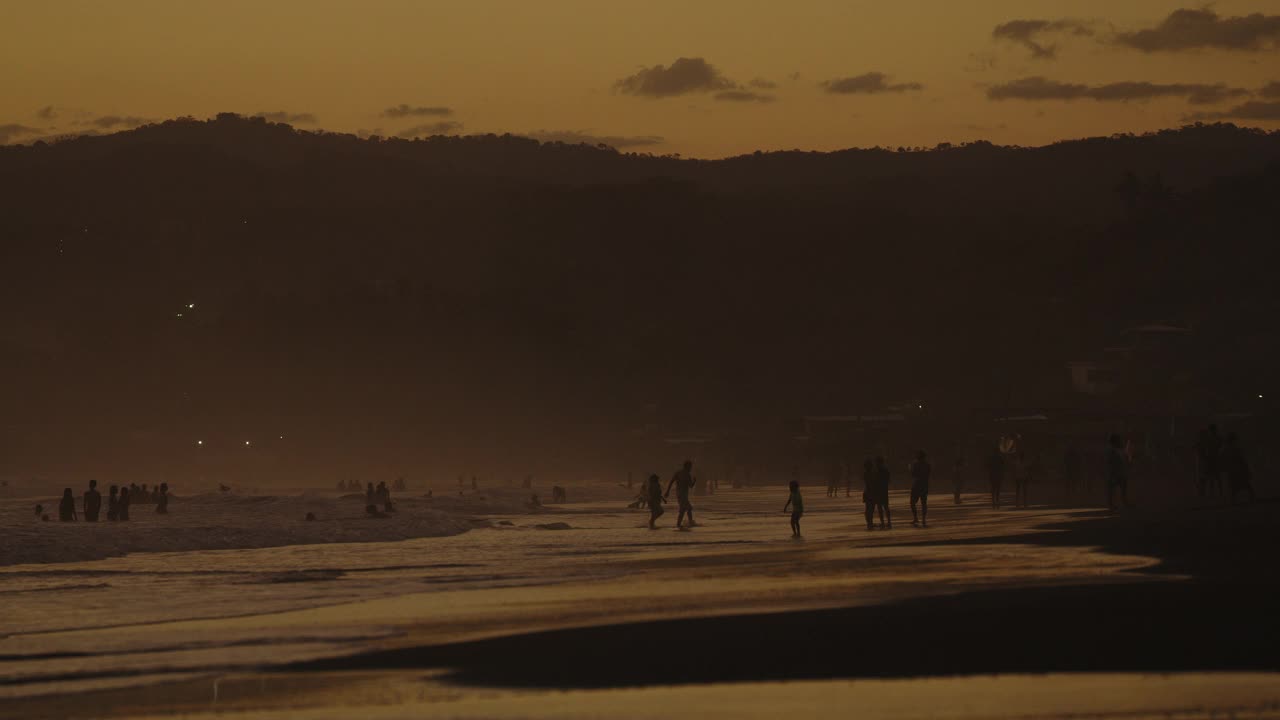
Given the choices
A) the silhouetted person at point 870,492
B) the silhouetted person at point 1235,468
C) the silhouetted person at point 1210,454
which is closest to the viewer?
the silhouetted person at point 1235,468

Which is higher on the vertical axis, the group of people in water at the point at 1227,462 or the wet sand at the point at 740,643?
the group of people in water at the point at 1227,462

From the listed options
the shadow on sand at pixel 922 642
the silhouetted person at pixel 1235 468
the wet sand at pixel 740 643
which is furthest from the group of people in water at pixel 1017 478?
the shadow on sand at pixel 922 642

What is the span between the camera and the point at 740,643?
16.7m

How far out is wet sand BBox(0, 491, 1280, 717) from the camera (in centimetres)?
1332

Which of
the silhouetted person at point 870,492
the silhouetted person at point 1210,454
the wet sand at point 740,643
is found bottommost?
the wet sand at point 740,643

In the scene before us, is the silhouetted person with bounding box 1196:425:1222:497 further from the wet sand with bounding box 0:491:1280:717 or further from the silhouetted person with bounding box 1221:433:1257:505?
the wet sand with bounding box 0:491:1280:717

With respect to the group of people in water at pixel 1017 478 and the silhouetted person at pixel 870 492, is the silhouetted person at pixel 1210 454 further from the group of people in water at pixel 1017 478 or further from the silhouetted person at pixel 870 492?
the silhouetted person at pixel 870 492

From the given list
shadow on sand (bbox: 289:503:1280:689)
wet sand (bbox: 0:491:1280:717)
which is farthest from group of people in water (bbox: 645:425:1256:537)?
shadow on sand (bbox: 289:503:1280:689)

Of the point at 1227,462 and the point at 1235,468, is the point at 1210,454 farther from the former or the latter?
the point at 1235,468

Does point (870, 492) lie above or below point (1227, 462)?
below

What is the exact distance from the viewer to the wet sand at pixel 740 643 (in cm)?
1332

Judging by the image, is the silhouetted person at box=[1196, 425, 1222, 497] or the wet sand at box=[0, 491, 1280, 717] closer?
the wet sand at box=[0, 491, 1280, 717]

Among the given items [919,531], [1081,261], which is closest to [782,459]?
[1081,261]

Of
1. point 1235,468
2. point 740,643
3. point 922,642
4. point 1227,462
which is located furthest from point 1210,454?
point 740,643
